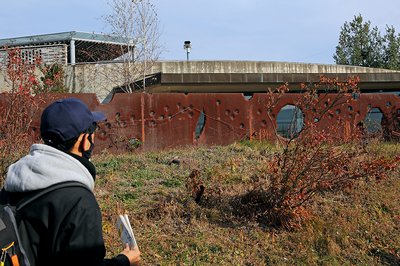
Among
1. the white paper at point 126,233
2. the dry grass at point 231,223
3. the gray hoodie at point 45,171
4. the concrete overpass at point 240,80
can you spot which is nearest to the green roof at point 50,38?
the concrete overpass at point 240,80

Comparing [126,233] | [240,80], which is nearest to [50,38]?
[240,80]

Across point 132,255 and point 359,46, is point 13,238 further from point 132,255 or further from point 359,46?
point 359,46

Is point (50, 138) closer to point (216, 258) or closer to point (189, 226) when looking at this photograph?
point (216, 258)

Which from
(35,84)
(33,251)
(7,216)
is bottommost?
(33,251)

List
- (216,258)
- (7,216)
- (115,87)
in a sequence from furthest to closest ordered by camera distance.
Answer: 1. (115,87)
2. (216,258)
3. (7,216)

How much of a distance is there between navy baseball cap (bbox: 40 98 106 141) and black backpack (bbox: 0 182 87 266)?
0.98 feet

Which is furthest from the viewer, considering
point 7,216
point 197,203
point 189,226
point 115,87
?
point 115,87

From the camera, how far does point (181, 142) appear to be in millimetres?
12852

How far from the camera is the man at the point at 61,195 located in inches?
86.1

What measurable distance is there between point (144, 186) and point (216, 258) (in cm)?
248

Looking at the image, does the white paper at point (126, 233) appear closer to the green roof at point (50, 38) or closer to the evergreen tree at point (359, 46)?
the green roof at point (50, 38)

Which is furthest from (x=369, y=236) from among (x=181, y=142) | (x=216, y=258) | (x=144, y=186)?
(x=181, y=142)

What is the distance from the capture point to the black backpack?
83.5 inches

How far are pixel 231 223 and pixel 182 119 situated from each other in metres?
6.23
